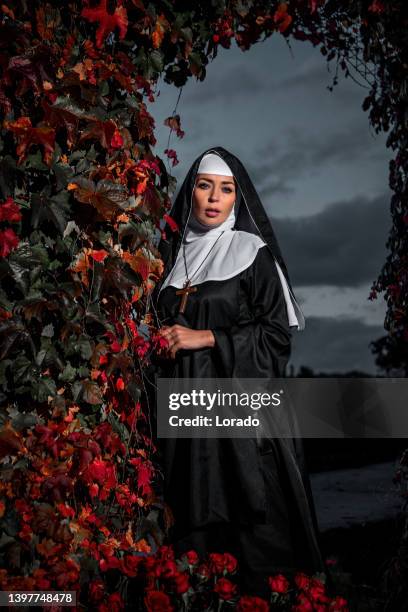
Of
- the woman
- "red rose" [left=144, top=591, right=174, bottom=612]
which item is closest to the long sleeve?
the woman

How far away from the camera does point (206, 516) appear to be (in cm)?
327

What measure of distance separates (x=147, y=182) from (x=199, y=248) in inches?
33.9

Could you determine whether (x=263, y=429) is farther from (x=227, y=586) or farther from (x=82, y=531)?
(x=82, y=531)

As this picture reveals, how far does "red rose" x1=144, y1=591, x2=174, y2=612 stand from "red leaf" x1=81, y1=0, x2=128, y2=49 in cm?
224

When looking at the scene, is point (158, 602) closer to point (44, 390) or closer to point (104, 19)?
point (44, 390)

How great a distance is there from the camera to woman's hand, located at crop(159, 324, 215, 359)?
3291mm

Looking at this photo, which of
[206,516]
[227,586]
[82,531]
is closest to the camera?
[82,531]

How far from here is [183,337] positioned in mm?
3307

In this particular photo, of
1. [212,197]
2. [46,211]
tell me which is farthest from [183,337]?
[46,211]

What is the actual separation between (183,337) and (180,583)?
107cm

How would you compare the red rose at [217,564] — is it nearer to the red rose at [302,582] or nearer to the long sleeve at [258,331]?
the red rose at [302,582]

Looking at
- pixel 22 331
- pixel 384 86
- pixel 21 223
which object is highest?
pixel 384 86

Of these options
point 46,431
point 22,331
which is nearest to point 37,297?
point 22,331

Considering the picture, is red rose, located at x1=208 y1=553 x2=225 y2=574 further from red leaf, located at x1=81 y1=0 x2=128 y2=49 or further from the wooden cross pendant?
red leaf, located at x1=81 y1=0 x2=128 y2=49
